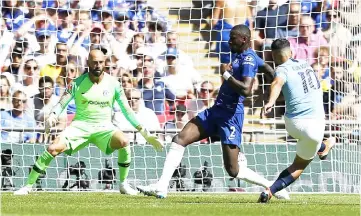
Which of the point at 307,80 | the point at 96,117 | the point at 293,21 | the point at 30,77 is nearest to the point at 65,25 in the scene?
the point at 30,77

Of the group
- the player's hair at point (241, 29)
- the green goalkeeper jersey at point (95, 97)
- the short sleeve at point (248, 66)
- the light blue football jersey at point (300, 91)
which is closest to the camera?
the light blue football jersey at point (300, 91)

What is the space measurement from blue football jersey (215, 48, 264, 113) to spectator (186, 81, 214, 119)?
18.7 feet

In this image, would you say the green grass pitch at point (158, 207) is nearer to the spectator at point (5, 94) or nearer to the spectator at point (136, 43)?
the spectator at point (5, 94)

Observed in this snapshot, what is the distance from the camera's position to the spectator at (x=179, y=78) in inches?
765

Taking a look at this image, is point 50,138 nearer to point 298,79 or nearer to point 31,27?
point 31,27

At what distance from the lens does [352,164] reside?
18.0m

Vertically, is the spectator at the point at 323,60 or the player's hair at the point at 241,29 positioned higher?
the player's hair at the point at 241,29

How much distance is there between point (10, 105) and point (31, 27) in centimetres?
176

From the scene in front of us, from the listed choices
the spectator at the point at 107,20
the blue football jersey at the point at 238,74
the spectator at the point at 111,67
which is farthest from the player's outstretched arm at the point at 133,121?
the spectator at the point at 107,20

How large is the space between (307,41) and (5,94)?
5955 mm

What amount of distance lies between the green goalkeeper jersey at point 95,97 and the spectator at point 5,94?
4.41 metres

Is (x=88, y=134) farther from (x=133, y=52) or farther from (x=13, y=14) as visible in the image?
(x=13, y=14)

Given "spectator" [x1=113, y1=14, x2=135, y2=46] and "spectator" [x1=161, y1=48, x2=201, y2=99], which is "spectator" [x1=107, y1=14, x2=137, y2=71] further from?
"spectator" [x1=161, y1=48, x2=201, y2=99]

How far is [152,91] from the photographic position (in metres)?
19.4
